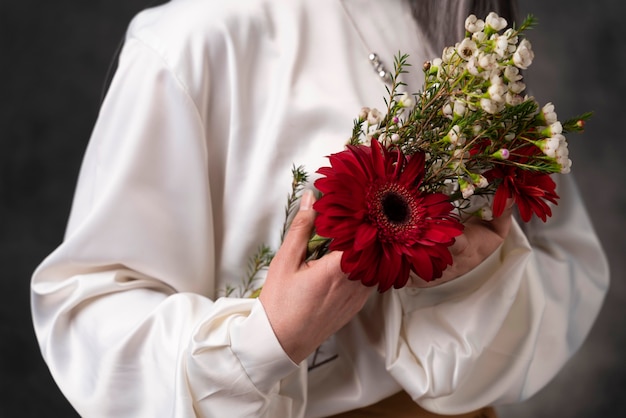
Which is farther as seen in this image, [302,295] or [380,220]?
[302,295]

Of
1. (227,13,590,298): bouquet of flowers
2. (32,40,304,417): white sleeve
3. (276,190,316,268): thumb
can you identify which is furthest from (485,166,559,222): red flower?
(32,40,304,417): white sleeve

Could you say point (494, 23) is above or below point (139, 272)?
above

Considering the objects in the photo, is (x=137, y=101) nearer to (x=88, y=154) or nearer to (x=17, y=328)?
(x=88, y=154)

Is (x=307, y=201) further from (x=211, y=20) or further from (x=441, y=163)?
(x=211, y=20)

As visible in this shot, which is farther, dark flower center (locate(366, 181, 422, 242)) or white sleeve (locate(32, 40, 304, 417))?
white sleeve (locate(32, 40, 304, 417))

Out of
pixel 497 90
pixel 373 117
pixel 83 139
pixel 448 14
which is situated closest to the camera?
pixel 497 90

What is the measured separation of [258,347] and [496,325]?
1.29 ft

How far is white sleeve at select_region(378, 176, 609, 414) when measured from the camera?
1068 millimetres

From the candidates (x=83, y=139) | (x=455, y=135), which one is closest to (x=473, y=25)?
(x=455, y=135)

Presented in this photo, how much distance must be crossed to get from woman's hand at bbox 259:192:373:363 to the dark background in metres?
1.27

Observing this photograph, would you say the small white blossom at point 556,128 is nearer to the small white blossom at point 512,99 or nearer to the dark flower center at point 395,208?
the small white blossom at point 512,99

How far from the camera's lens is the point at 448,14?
44.8 inches

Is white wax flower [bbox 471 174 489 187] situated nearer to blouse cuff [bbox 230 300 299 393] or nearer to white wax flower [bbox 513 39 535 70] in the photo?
white wax flower [bbox 513 39 535 70]

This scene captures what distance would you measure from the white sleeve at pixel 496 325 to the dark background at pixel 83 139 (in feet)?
3.00
